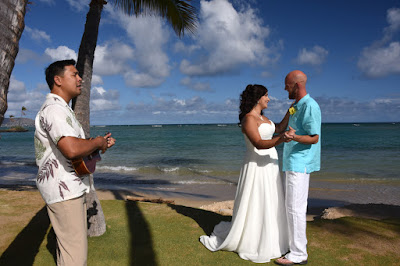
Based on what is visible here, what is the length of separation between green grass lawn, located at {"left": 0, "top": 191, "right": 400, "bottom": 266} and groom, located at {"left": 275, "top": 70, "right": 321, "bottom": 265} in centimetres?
43

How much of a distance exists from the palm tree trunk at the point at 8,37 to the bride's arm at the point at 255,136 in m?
2.54

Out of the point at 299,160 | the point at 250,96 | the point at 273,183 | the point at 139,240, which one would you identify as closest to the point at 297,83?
the point at 250,96

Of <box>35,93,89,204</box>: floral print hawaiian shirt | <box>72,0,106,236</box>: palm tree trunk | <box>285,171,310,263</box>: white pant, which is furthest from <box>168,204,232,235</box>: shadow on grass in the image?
<box>35,93,89,204</box>: floral print hawaiian shirt

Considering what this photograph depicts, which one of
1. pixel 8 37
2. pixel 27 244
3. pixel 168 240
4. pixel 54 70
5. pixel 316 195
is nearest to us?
pixel 8 37

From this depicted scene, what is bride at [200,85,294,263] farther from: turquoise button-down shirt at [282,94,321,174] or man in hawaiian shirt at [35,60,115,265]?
man in hawaiian shirt at [35,60,115,265]

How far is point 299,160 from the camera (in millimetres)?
3455

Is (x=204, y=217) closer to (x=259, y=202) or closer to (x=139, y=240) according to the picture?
(x=139, y=240)

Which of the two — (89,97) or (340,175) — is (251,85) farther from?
(340,175)

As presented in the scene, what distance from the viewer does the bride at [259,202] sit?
3709 mm

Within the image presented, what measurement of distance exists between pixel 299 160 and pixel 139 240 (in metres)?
2.70

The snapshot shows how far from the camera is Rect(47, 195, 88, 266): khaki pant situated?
235cm

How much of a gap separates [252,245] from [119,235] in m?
2.16

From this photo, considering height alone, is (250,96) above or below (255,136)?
above

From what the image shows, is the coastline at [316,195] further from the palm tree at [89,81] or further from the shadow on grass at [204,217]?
the palm tree at [89,81]
